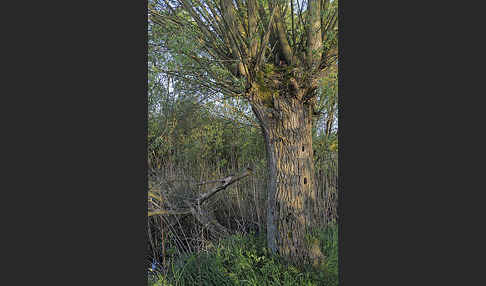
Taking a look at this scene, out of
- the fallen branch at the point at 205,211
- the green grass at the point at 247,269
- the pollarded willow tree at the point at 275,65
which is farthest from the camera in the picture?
the fallen branch at the point at 205,211

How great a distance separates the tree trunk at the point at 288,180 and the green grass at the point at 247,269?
0.44 feet

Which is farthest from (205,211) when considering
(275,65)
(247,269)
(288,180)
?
(275,65)

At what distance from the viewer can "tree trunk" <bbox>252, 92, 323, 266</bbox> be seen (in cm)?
Result: 273

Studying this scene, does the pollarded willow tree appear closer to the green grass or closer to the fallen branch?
the green grass

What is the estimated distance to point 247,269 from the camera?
2.69m

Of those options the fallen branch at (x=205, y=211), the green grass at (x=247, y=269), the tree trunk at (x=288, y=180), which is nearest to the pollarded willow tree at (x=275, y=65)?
the tree trunk at (x=288, y=180)

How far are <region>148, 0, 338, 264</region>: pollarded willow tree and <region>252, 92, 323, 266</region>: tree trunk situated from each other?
1 centimetres

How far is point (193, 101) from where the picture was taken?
3.44m

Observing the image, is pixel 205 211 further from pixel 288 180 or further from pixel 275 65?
pixel 275 65

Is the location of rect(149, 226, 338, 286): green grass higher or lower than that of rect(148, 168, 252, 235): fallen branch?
lower

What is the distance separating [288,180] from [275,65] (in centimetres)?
133

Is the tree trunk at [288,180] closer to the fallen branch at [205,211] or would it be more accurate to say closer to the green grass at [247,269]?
the green grass at [247,269]

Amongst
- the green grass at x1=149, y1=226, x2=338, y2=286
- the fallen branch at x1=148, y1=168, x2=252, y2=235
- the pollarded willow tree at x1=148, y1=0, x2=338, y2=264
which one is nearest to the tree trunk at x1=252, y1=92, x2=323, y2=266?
the pollarded willow tree at x1=148, y1=0, x2=338, y2=264

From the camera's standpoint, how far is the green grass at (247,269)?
2.54m
